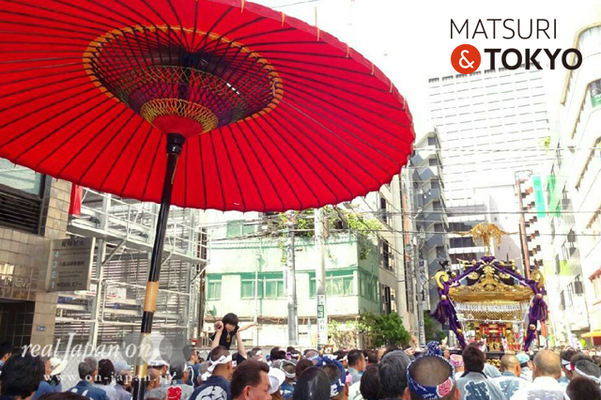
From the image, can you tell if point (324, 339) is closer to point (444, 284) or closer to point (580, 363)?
point (444, 284)

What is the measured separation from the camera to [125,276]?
17828 millimetres

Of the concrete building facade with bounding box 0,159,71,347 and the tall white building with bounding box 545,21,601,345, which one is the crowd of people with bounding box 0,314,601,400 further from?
the tall white building with bounding box 545,21,601,345

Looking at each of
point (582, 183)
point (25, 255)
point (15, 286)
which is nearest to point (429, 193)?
point (582, 183)

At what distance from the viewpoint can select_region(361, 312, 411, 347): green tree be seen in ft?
106

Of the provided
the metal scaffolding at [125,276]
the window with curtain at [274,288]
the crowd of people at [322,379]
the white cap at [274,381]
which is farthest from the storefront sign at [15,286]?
the window with curtain at [274,288]

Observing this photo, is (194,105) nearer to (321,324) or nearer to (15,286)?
(15,286)

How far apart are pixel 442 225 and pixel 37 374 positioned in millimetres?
79998

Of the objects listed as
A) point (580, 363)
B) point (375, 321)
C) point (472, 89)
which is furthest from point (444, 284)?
point (472, 89)

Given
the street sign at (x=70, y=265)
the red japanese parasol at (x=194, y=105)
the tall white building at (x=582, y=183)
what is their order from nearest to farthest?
1. the red japanese parasol at (x=194, y=105)
2. the street sign at (x=70, y=265)
3. the tall white building at (x=582, y=183)

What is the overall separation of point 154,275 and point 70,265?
8.81 m

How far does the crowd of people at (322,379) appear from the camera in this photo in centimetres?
312

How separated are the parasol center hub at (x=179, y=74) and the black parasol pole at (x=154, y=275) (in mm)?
150

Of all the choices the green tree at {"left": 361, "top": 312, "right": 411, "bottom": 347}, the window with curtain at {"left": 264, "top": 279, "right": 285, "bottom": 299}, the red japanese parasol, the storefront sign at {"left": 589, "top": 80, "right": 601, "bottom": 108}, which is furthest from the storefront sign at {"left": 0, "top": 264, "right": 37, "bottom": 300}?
the storefront sign at {"left": 589, "top": 80, "right": 601, "bottom": 108}

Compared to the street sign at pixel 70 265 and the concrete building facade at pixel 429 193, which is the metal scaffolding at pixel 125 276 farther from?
the concrete building facade at pixel 429 193
